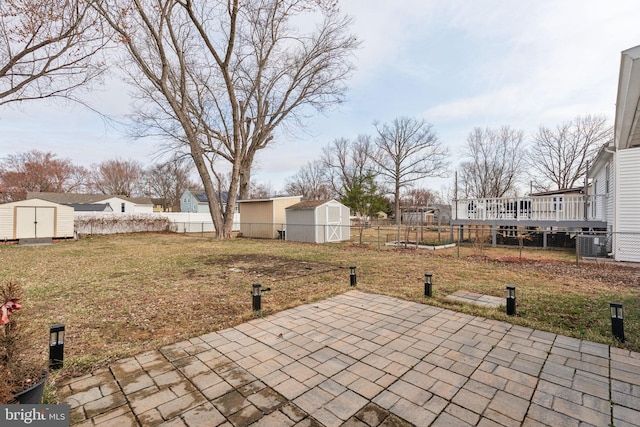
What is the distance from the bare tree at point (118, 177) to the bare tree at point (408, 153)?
35.2 metres

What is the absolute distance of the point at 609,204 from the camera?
10.0 m

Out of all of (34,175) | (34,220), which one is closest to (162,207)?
(34,175)

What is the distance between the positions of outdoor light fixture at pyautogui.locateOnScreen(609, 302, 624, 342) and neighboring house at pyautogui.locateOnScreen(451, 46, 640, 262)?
11.7ft

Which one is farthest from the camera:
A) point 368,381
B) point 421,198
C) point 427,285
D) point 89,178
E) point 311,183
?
point 421,198

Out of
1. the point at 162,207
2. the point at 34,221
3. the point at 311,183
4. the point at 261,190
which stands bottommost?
the point at 34,221

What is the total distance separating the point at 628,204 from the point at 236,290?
10872 mm

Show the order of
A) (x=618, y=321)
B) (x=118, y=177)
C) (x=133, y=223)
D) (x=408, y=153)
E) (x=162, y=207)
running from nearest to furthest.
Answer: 1. (x=618, y=321)
2. (x=133, y=223)
3. (x=408, y=153)
4. (x=118, y=177)
5. (x=162, y=207)

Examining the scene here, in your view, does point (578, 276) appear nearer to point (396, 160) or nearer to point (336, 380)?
point (336, 380)

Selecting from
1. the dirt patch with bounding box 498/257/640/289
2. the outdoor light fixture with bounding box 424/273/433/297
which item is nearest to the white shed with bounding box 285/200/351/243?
the dirt patch with bounding box 498/257/640/289

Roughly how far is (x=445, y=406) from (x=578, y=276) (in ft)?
22.8

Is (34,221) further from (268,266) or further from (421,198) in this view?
(421,198)

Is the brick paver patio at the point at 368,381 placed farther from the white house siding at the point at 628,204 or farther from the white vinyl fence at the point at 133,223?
the white vinyl fence at the point at 133,223

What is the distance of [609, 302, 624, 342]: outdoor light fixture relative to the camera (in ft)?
10.6

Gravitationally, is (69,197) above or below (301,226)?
above
